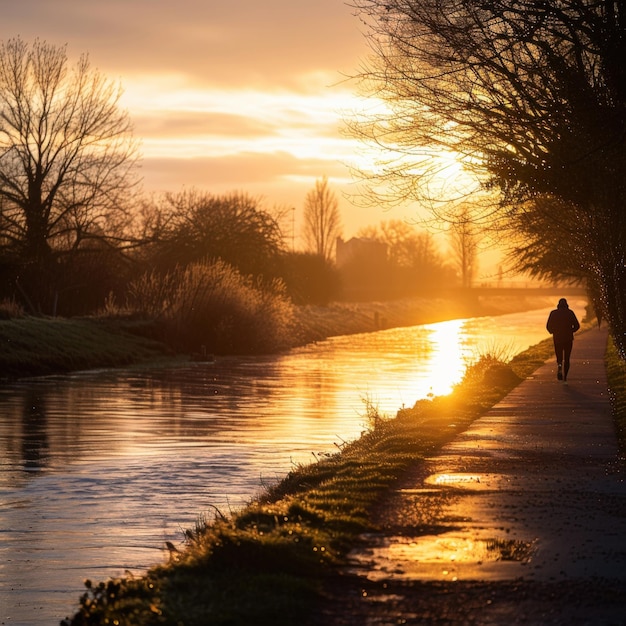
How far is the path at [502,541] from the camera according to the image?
23.6ft

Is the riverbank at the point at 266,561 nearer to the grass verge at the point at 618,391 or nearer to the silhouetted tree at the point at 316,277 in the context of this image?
the grass verge at the point at 618,391

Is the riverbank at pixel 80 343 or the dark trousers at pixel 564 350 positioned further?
the riverbank at pixel 80 343

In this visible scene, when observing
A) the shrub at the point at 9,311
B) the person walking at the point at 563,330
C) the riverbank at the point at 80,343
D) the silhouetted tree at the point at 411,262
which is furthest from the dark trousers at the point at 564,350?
the silhouetted tree at the point at 411,262

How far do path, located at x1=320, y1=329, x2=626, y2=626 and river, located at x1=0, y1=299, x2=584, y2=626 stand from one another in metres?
2.73

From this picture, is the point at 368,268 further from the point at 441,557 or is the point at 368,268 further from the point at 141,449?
the point at 441,557

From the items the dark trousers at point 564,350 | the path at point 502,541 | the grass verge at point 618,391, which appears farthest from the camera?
the dark trousers at point 564,350

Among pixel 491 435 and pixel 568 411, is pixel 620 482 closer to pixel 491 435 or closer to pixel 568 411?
pixel 491 435

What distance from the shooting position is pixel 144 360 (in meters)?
44.5

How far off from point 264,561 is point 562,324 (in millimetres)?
18929

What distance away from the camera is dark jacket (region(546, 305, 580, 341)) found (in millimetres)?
26312

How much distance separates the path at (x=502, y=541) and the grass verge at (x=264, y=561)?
0.25m

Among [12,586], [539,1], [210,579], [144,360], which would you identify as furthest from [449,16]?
[144,360]

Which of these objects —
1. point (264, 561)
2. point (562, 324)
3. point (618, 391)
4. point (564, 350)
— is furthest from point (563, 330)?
point (264, 561)

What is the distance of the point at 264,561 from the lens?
8312 mm
